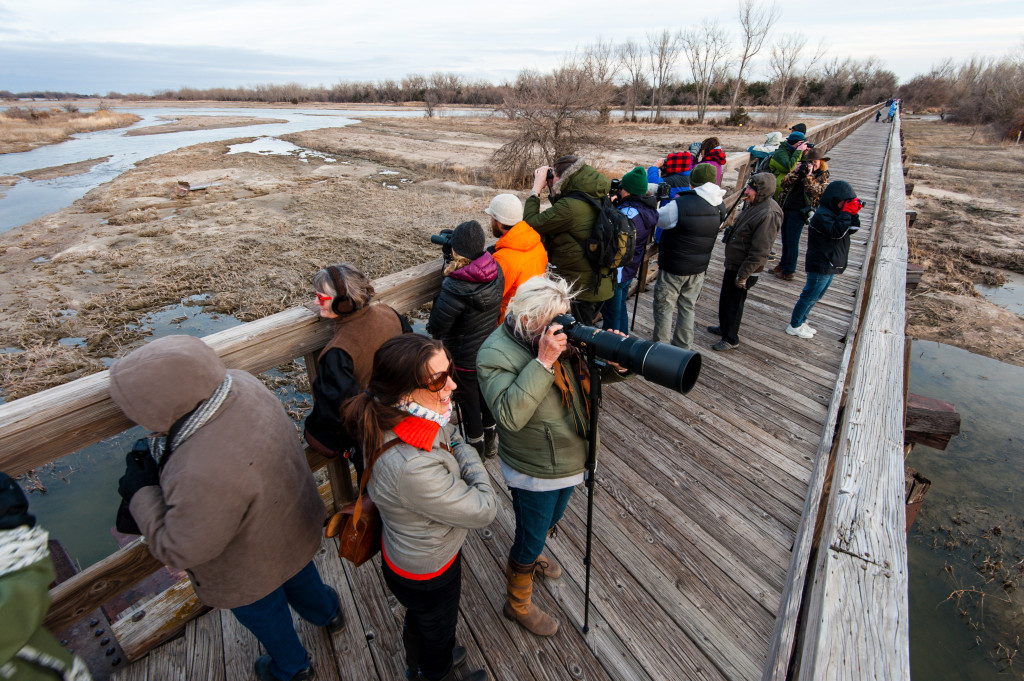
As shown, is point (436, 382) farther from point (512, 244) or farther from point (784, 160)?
point (784, 160)

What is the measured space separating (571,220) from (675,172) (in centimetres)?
207

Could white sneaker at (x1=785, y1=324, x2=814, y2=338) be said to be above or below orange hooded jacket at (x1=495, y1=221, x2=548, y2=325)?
below

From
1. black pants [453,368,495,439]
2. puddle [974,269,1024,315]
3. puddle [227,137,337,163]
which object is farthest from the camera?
puddle [227,137,337,163]

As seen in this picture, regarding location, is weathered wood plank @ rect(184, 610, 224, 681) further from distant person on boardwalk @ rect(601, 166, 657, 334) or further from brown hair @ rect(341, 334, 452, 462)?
distant person on boardwalk @ rect(601, 166, 657, 334)

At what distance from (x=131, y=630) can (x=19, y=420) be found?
3.67 feet

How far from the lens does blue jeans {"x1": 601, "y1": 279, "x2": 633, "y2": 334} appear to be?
3.73 m

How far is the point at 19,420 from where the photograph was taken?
1245mm

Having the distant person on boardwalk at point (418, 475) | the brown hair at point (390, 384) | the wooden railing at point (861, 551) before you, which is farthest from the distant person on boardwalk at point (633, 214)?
the brown hair at point (390, 384)

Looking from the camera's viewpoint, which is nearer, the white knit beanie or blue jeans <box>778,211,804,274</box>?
the white knit beanie

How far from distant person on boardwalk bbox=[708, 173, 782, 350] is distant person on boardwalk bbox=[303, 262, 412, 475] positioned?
296cm

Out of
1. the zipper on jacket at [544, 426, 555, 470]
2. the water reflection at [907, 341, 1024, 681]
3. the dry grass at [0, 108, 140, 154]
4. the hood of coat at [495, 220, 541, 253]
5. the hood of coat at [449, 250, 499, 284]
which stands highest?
the dry grass at [0, 108, 140, 154]

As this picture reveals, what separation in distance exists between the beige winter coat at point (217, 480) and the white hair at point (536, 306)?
851 millimetres

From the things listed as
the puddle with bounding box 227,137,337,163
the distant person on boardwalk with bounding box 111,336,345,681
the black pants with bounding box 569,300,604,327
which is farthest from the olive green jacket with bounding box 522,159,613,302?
the puddle with bounding box 227,137,337,163

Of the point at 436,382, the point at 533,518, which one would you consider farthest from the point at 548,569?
the point at 436,382
